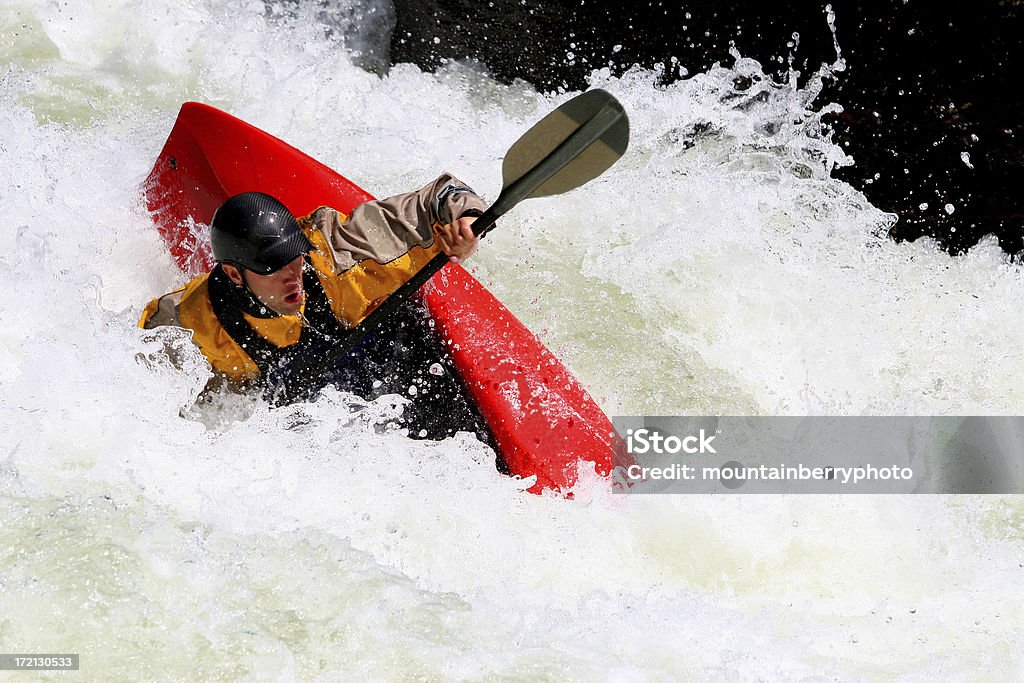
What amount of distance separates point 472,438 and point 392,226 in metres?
0.55

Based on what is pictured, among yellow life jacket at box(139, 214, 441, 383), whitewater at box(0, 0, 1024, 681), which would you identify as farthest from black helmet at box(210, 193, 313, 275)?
whitewater at box(0, 0, 1024, 681)

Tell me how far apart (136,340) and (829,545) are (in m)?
1.75

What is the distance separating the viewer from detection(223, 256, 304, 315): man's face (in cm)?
182

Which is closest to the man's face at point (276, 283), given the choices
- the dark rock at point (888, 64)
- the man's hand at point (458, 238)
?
the man's hand at point (458, 238)

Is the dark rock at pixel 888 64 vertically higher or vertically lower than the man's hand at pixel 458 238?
higher

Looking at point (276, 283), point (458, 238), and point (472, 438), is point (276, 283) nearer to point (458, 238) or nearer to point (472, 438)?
point (458, 238)

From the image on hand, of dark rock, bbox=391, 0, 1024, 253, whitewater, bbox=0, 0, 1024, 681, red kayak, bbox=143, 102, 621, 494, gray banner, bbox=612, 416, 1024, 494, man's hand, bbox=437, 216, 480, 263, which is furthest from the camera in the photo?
dark rock, bbox=391, 0, 1024, 253

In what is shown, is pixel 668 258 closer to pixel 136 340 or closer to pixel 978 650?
pixel 978 650

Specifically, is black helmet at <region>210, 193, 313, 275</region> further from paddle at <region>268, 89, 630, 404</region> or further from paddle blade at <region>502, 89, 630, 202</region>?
paddle blade at <region>502, 89, 630, 202</region>

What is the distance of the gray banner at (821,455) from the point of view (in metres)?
2.32

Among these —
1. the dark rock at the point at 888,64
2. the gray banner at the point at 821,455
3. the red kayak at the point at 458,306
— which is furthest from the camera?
the dark rock at the point at 888,64

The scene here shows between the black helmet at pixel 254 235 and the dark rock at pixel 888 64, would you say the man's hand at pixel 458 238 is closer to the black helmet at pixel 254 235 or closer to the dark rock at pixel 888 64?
the black helmet at pixel 254 235

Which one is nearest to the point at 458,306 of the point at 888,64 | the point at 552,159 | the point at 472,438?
the point at 472,438

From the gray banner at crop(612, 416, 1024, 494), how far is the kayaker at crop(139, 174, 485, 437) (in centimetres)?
53
